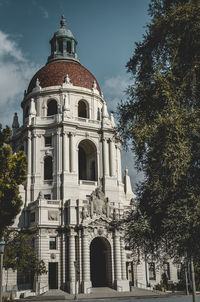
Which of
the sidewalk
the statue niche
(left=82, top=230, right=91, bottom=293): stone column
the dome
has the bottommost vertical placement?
the sidewalk

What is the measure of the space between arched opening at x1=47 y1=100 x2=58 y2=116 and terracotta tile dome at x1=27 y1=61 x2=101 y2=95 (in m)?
2.83

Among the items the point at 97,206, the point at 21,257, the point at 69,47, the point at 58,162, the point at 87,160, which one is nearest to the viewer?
the point at 21,257

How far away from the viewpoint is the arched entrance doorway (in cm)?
5084

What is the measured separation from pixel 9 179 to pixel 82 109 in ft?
137

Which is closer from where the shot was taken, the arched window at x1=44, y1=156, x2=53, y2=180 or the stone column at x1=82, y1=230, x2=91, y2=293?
the stone column at x1=82, y1=230, x2=91, y2=293

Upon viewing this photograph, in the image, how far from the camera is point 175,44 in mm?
18781

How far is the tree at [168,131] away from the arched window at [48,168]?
3873cm

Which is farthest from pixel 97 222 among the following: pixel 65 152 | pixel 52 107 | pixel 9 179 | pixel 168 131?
pixel 168 131

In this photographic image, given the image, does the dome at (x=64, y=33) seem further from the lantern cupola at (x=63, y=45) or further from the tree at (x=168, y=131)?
the tree at (x=168, y=131)

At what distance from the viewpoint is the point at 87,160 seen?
62281 mm

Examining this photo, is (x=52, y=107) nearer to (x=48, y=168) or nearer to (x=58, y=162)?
(x=48, y=168)

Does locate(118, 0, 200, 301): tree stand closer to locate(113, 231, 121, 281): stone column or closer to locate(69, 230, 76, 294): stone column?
locate(69, 230, 76, 294): stone column

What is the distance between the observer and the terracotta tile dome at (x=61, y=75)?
206 ft

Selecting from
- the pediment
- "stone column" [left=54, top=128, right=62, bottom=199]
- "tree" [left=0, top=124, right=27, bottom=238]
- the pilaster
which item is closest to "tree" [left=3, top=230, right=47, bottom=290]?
the pilaster
